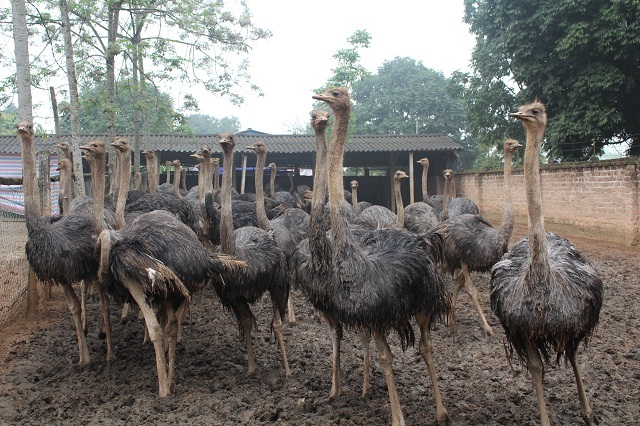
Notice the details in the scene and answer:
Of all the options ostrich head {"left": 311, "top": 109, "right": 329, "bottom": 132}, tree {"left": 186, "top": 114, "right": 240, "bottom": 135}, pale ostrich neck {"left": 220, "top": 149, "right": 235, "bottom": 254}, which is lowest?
A: pale ostrich neck {"left": 220, "top": 149, "right": 235, "bottom": 254}

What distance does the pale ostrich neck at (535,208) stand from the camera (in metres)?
3.54

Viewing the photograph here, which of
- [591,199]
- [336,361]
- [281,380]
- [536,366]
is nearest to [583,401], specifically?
[536,366]

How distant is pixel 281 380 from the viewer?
16.0ft

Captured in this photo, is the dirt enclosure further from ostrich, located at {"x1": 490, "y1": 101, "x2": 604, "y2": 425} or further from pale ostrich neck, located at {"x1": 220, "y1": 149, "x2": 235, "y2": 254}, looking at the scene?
pale ostrich neck, located at {"x1": 220, "y1": 149, "x2": 235, "y2": 254}

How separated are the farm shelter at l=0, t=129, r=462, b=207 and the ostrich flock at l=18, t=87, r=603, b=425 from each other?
40.9ft

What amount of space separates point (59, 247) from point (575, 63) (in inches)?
545

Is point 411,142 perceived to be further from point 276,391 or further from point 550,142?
point 276,391

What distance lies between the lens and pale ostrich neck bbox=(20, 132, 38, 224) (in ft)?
17.0

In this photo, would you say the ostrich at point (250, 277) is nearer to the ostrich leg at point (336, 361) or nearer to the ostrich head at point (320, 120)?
the ostrich leg at point (336, 361)

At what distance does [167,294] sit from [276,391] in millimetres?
1116

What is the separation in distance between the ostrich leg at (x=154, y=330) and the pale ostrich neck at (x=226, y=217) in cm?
81

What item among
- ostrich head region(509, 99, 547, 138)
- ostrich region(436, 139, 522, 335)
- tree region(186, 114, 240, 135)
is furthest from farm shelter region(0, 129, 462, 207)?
tree region(186, 114, 240, 135)

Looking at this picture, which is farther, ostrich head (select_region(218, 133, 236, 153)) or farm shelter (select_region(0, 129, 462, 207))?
farm shelter (select_region(0, 129, 462, 207))

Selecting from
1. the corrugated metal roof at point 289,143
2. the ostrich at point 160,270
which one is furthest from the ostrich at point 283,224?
the corrugated metal roof at point 289,143
